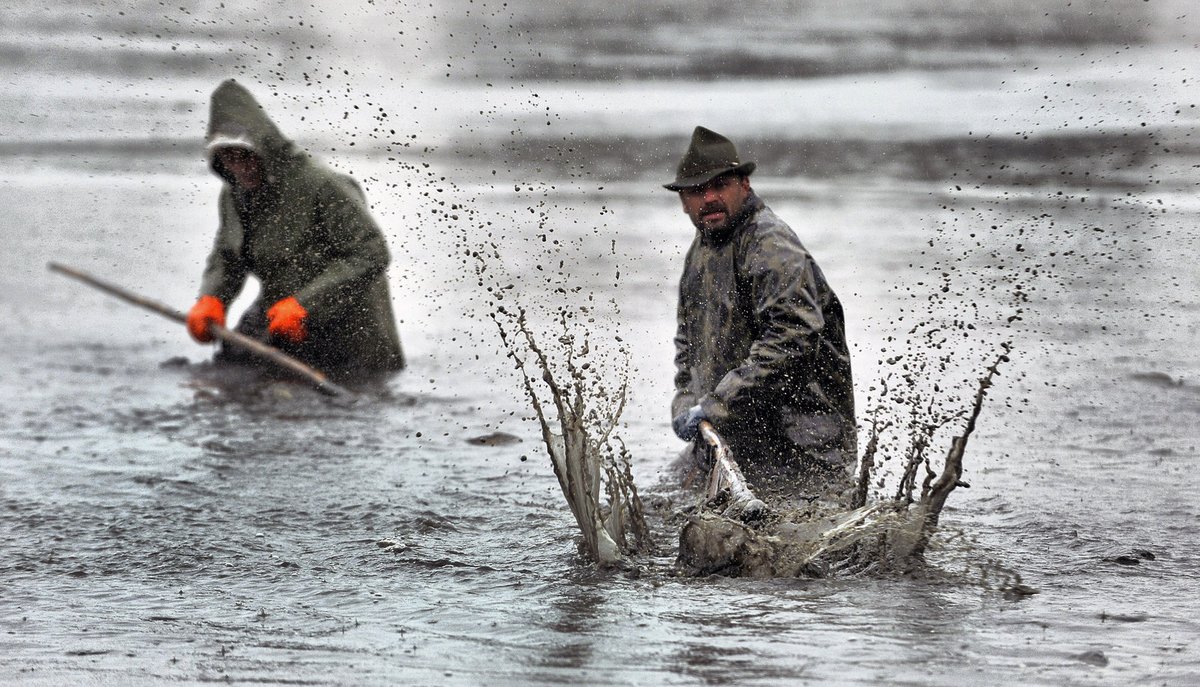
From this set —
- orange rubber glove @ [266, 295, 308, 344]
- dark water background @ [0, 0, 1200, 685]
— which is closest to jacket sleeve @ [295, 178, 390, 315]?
orange rubber glove @ [266, 295, 308, 344]

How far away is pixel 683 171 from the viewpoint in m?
6.24

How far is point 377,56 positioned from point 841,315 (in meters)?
16.6

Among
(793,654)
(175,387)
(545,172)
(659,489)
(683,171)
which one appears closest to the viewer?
(793,654)

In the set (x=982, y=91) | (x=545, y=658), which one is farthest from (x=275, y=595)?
(x=982, y=91)

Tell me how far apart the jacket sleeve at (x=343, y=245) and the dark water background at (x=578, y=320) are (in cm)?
60

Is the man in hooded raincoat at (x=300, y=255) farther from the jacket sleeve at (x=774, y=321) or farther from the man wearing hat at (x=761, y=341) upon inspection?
the jacket sleeve at (x=774, y=321)

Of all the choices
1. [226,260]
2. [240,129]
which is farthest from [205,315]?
[226,260]

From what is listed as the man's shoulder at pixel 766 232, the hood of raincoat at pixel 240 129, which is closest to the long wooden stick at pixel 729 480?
the man's shoulder at pixel 766 232

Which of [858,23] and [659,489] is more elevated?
[858,23]

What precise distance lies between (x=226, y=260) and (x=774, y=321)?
4441 millimetres

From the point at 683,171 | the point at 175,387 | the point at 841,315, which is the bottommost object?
the point at 175,387

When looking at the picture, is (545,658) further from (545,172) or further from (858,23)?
(858,23)

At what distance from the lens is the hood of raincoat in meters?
8.71

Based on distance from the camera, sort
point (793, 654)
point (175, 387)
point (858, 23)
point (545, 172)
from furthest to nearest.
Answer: point (858, 23)
point (545, 172)
point (175, 387)
point (793, 654)
